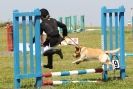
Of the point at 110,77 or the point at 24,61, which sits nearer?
the point at 24,61

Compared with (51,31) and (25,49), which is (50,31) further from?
(25,49)

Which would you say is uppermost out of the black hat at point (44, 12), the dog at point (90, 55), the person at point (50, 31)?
the black hat at point (44, 12)

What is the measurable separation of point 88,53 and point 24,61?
1.53 metres

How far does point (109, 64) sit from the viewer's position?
1201 centimetres

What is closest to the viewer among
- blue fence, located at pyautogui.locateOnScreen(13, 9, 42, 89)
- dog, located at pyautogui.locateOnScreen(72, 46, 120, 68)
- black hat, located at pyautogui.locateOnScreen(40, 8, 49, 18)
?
blue fence, located at pyautogui.locateOnScreen(13, 9, 42, 89)

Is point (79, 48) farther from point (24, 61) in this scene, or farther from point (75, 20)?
point (75, 20)

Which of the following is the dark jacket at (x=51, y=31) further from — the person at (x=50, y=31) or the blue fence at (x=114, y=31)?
the blue fence at (x=114, y=31)

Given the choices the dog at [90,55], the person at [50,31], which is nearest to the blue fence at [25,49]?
the dog at [90,55]

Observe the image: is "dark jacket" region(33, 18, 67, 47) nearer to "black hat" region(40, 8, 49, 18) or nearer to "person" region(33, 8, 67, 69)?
"person" region(33, 8, 67, 69)

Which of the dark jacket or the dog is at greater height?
the dark jacket

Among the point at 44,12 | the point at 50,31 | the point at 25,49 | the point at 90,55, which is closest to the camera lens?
the point at 25,49

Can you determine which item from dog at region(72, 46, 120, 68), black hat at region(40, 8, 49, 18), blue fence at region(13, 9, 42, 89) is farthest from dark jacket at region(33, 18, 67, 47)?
blue fence at region(13, 9, 42, 89)

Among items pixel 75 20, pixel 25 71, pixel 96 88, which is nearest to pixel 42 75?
pixel 25 71

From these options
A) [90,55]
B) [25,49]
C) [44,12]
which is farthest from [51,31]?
[25,49]
